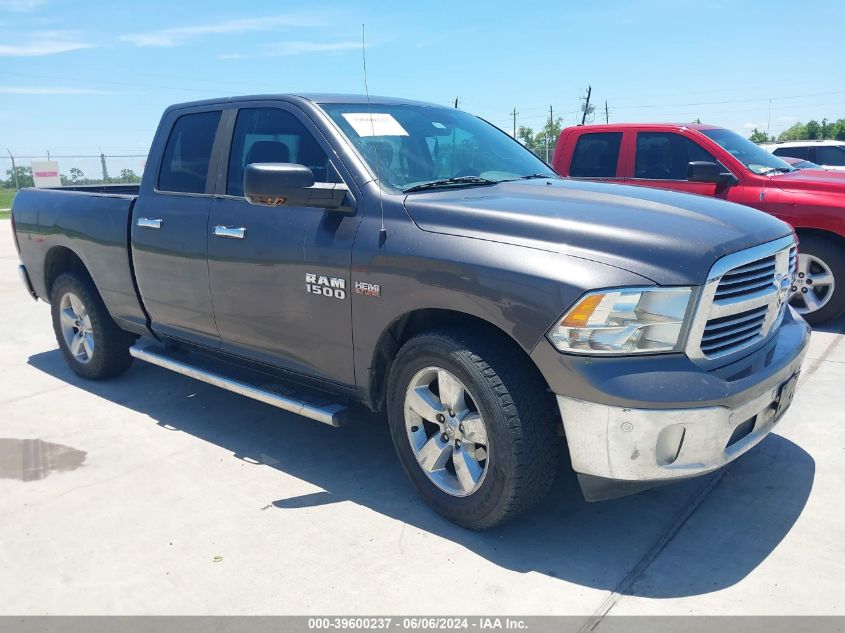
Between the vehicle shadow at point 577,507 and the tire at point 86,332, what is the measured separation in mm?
910

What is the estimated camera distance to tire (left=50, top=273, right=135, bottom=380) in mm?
5352

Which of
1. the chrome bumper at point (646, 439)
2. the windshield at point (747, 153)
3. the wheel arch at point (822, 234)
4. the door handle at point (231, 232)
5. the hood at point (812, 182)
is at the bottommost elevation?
the chrome bumper at point (646, 439)

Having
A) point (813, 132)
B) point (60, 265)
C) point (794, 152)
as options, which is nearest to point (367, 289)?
point (60, 265)

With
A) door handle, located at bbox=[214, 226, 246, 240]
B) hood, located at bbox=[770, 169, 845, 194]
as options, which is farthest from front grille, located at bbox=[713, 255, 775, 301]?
hood, located at bbox=[770, 169, 845, 194]

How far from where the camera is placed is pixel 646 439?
274 centimetres

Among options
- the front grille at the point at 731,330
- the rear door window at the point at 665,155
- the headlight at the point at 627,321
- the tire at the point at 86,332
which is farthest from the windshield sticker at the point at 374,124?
the rear door window at the point at 665,155

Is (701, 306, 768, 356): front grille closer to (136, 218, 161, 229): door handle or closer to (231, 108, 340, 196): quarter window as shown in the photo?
(231, 108, 340, 196): quarter window

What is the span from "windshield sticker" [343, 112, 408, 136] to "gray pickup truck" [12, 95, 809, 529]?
0.01 metres

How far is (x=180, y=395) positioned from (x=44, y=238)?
169 cm

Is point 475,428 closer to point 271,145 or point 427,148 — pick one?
point 427,148

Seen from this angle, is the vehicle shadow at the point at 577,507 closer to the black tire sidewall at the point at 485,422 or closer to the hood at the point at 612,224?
the black tire sidewall at the point at 485,422

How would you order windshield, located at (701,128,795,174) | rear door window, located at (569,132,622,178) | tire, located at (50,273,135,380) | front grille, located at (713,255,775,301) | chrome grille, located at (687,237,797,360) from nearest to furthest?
chrome grille, located at (687,237,797,360)
front grille, located at (713,255,775,301)
tire, located at (50,273,135,380)
windshield, located at (701,128,795,174)
rear door window, located at (569,132,622,178)

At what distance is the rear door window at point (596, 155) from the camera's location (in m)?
7.77
